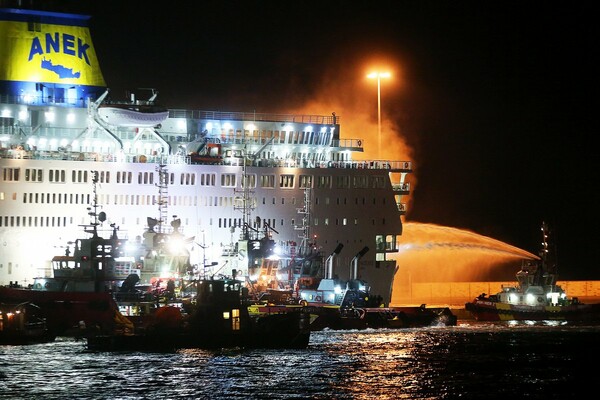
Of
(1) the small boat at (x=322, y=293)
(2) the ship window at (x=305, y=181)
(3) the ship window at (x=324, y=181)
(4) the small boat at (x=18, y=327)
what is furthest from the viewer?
(3) the ship window at (x=324, y=181)

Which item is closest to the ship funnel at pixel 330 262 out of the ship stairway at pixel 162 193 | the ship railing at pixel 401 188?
the ship railing at pixel 401 188

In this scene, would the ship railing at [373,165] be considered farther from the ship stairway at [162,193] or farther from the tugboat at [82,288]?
the tugboat at [82,288]

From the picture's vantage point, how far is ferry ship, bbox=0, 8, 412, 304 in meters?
78.3

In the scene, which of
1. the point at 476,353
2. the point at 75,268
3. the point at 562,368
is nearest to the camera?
the point at 562,368

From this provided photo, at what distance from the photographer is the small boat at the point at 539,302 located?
8550cm

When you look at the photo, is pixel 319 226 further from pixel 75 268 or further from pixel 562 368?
pixel 562 368

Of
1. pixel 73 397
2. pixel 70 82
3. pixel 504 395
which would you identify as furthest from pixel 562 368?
pixel 70 82

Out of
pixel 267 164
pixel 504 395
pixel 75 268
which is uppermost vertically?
pixel 267 164

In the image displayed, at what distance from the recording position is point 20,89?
8181 cm

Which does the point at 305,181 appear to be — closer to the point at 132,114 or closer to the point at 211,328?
the point at 132,114

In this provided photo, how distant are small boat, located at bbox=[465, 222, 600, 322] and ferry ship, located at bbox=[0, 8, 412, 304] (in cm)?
793

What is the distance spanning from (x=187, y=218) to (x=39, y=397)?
31.4 m

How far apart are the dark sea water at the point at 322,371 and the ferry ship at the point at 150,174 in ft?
41.7

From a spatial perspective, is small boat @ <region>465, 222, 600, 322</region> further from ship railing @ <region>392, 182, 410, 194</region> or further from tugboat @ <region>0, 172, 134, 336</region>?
tugboat @ <region>0, 172, 134, 336</region>
